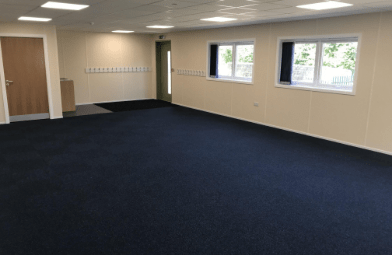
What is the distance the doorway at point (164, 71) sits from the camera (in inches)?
469

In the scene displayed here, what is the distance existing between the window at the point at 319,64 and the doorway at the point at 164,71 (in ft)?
17.2

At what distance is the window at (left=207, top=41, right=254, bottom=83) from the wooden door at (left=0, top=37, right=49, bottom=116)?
486 cm

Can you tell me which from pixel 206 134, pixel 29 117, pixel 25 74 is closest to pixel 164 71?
pixel 25 74

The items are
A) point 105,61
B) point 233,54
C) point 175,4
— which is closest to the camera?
point 175,4

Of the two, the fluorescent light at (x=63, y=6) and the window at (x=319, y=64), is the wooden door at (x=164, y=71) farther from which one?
the fluorescent light at (x=63, y=6)

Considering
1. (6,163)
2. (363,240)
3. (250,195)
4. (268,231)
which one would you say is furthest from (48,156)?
(363,240)

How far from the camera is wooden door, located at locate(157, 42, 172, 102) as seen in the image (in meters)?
11.9

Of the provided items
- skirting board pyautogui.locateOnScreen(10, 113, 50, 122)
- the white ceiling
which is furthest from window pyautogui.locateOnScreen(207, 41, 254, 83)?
skirting board pyautogui.locateOnScreen(10, 113, 50, 122)

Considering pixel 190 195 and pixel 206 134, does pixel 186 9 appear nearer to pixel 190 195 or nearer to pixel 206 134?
pixel 206 134

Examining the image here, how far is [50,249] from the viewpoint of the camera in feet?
9.81

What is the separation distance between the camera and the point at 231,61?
927cm

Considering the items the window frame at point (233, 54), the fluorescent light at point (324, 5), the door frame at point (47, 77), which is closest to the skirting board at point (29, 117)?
the door frame at point (47, 77)

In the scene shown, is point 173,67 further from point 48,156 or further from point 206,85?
point 48,156

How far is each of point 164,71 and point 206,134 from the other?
5.62 meters
